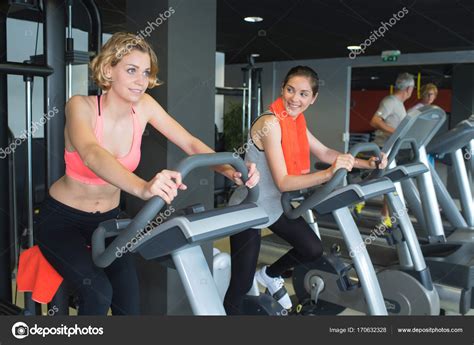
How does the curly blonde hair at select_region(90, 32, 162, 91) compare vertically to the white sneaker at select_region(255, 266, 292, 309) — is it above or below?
above

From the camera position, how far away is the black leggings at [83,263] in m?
1.59

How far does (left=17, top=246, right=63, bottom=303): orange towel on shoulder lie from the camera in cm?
168

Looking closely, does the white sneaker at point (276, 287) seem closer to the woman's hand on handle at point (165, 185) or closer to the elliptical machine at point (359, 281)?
the elliptical machine at point (359, 281)

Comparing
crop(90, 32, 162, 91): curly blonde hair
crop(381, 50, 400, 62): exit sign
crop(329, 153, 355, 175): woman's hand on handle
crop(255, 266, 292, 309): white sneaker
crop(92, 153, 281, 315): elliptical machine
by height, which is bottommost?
crop(255, 266, 292, 309): white sneaker

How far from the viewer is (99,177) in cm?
152

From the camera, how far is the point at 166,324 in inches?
63.7

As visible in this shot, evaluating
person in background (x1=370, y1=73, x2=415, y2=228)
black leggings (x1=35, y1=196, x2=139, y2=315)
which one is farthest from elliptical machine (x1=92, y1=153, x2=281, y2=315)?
person in background (x1=370, y1=73, x2=415, y2=228)

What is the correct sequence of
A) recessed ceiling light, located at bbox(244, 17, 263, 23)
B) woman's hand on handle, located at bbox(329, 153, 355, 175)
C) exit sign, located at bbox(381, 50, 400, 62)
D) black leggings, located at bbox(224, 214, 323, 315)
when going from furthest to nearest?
exit sign, located at bbox(381, 50, 400, 62) → recessed ceiling light, located at bbox(244, 17, 263, 23) → black leggings, located at bbox(224, 214, 323, 315) → woman's hand on handle, located at bbox(329, 153, 355, 175)

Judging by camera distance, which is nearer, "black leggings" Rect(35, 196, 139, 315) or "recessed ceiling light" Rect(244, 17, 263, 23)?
"black leggings" Rect(35, 196, 139, 315)

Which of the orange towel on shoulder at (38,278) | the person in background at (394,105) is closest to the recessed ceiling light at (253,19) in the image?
the person in background at (394,105)

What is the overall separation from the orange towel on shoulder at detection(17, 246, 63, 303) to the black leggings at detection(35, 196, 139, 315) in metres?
0.04

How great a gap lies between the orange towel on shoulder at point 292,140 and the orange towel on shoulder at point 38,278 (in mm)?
1144

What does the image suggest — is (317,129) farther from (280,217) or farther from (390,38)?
(280,217)

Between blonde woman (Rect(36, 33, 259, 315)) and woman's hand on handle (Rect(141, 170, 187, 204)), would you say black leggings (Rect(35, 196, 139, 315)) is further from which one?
woman's hand on handle (Rect(141, 170, 187, 204))
